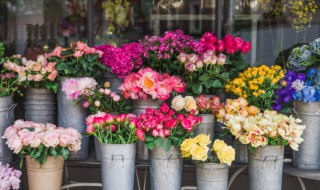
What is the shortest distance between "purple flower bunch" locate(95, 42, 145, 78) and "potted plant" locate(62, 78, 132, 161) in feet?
0.37

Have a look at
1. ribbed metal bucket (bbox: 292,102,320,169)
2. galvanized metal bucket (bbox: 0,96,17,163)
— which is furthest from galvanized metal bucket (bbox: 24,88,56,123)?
ribbed metal bucket (bbox: 292,102,320,169)

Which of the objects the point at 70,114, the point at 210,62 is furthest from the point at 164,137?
the point at 70,114

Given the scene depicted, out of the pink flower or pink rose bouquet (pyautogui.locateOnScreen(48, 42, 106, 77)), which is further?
pink rose bouquet (pyautogui.locateOnScreen(48, 42, 106, 77))

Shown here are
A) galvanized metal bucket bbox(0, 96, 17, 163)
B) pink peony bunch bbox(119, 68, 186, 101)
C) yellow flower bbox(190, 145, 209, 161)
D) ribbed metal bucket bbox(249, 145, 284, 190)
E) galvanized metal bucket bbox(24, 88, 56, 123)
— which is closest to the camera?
yellow flower bbox(190, 145, 209, 161)

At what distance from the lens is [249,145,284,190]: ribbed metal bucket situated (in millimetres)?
1943

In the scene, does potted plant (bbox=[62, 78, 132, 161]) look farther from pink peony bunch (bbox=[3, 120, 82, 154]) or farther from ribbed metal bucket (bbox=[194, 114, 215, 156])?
ribbed metal bucket (bbox=[194, 114, 215, 156])

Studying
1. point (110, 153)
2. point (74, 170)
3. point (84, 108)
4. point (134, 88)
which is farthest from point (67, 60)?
point (74, 170)

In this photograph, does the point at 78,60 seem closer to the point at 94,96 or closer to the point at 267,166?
the point at 94,96

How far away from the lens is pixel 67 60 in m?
2.24

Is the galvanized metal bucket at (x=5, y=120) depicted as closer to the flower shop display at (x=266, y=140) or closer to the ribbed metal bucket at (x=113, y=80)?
the ribbed metal bucket at (x=113, y=80)

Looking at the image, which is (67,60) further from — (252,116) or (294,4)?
(294,4)

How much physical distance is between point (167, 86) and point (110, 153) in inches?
15.5

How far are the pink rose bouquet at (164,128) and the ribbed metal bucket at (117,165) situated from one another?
3.2 inches

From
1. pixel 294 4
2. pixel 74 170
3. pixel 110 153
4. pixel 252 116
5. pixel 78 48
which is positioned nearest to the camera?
pixel 110 153
